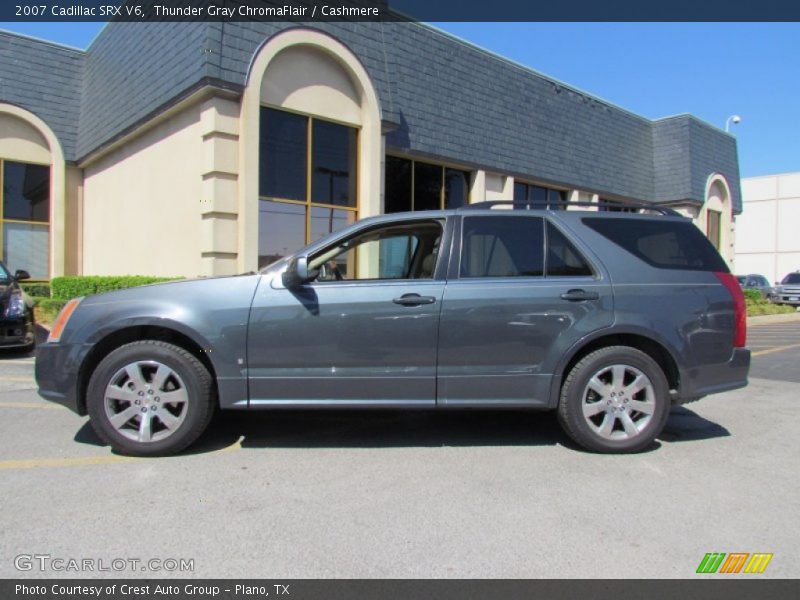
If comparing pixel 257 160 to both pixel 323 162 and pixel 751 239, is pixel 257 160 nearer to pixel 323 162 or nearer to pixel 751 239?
pixel 323 162

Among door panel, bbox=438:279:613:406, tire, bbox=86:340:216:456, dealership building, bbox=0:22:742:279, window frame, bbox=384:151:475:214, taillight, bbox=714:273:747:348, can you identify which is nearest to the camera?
tire, bbox=86:340:216:456

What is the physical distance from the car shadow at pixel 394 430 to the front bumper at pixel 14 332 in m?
4.20

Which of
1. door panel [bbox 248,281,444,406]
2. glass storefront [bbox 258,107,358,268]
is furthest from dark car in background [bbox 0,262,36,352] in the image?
door panel [bbox 248,281,444,406]

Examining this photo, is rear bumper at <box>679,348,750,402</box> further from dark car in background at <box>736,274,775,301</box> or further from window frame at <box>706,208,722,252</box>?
dark car in background at <box>736,274,775,301</box>

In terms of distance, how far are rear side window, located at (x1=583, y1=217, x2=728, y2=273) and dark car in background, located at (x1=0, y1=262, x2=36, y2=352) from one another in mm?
7753

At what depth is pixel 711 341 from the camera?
179 inches

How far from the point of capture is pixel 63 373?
14.0 feet

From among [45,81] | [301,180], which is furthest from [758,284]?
[45,81]

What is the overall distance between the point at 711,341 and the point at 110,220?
13.5m

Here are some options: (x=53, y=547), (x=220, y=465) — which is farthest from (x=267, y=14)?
(x=53, y=547)

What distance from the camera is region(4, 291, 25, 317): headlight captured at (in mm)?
8266

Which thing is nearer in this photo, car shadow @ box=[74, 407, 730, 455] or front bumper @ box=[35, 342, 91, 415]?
front bumper @ box=[35, 342, 91, 415]

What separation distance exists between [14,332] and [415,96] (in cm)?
900

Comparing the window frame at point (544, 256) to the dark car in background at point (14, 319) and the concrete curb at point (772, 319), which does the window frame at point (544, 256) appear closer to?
the dark car in background at point (14, 319)
